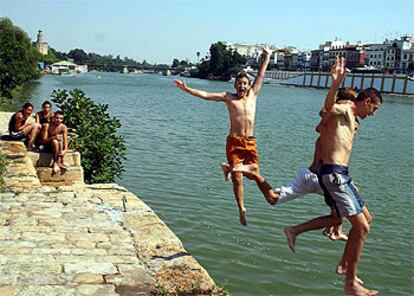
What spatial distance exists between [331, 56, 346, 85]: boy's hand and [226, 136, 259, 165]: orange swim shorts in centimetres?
141

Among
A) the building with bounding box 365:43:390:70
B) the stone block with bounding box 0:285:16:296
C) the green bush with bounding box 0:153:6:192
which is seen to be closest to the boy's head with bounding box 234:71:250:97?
the stone block with bounding box 0:285:16:296

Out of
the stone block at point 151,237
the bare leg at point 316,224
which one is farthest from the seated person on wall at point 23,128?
the bare leg at point 316,224

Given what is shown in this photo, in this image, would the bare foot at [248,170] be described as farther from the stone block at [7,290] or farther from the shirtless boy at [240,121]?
the stone block at [7,290]

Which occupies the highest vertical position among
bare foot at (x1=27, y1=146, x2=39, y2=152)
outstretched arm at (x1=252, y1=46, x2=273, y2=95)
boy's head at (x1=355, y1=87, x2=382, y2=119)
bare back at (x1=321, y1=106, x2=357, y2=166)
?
outstretched arm at (x1=252, y1=46, x2=273, y2=95)

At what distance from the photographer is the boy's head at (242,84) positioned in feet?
20.9

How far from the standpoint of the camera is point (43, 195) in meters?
8.42

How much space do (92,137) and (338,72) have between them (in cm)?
802

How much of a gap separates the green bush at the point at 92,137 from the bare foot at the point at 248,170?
628 cm

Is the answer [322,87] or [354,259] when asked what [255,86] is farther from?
[322,87]

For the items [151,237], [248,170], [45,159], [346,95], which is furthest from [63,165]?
[346,95]

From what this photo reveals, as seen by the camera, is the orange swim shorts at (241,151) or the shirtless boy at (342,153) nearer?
the shirtless boy at (342,153)

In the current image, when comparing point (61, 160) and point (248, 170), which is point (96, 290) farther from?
point (61, 160)

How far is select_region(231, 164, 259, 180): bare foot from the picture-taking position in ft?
20.2

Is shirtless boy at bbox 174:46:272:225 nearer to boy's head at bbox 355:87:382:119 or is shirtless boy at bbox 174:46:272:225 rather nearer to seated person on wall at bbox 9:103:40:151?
boy's head at bbox 355:87:382:119
